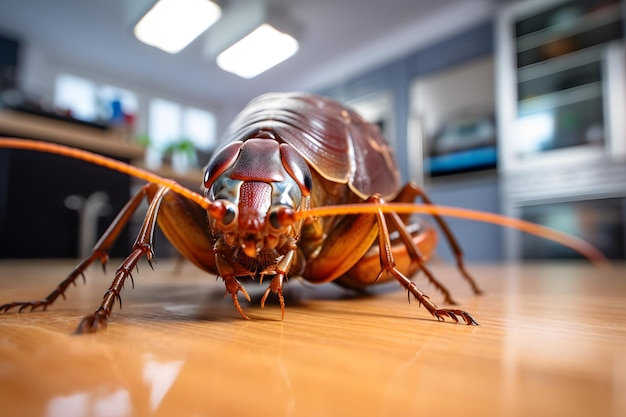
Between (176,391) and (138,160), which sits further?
(138,160)

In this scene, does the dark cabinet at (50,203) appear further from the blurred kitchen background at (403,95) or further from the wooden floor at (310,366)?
the wooden floor at (310,366)

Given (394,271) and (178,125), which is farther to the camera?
(178,125)

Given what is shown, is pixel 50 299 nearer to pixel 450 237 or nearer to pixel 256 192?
pixel 256 192

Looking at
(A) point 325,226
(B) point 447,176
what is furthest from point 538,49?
(A) point 325,226

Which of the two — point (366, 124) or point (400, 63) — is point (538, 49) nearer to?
point (400, 63)

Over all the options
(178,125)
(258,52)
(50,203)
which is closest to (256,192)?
(50,203)

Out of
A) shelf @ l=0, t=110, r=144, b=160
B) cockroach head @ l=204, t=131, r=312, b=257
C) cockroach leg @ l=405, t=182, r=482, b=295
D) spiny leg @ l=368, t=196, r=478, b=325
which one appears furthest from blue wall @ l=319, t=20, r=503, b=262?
cockroach head @ l=204, t=131, r=312, b=257
